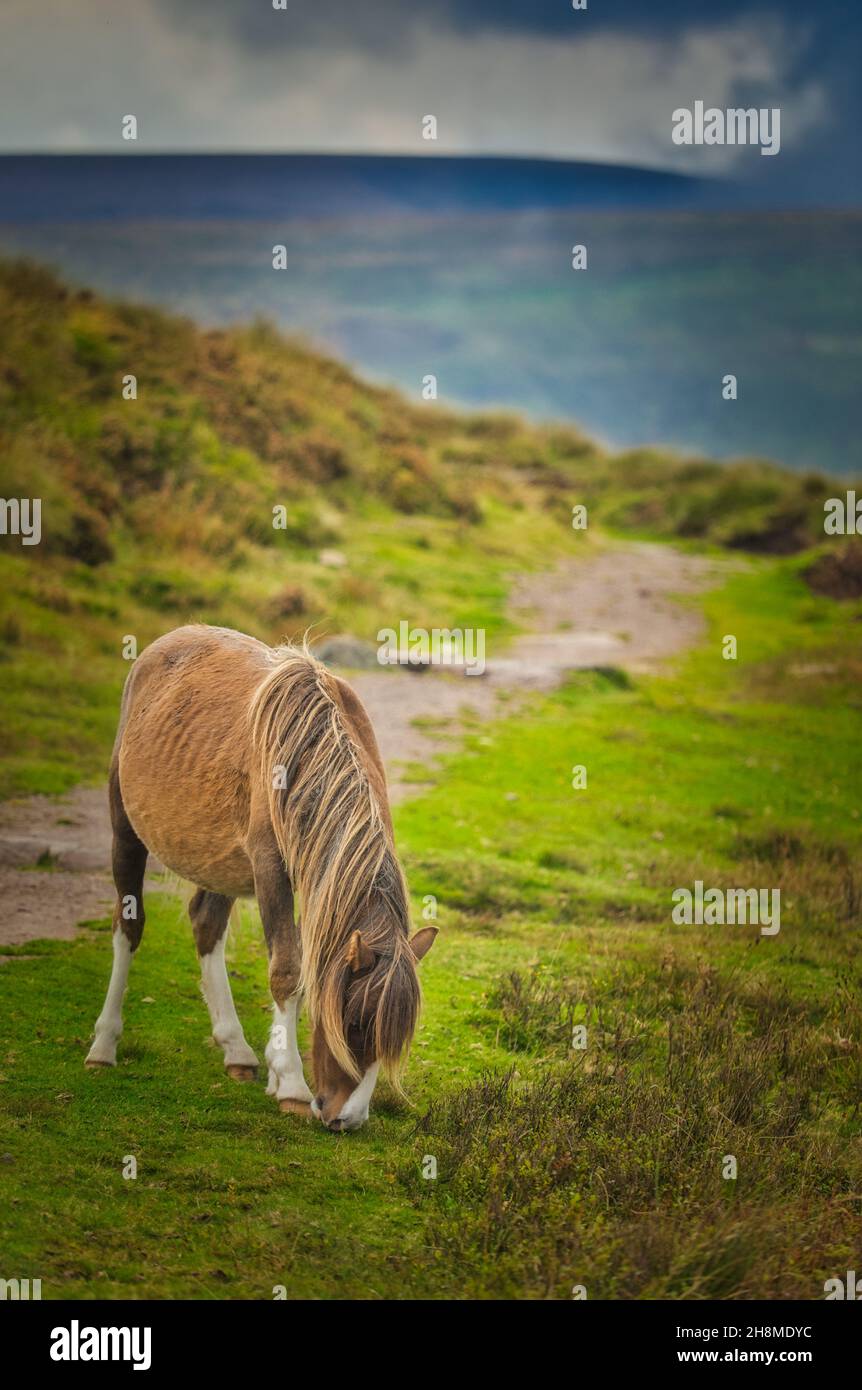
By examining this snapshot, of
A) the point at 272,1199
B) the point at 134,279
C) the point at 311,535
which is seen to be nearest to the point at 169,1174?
the point at 272,1199

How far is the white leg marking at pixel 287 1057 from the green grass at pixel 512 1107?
15cm

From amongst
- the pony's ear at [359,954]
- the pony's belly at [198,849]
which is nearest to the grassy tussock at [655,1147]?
the pony's ear at [359,954]

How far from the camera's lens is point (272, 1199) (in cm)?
552

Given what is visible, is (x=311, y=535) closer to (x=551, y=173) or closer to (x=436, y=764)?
(x=436, y=764)

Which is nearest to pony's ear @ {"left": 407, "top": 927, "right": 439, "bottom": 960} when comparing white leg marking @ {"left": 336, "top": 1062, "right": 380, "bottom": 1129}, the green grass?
white leg marking @ {"left": 336, "top": 1062, "right": 380, "bottom": 1129}

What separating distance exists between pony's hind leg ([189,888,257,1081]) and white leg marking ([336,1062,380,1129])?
1.40m

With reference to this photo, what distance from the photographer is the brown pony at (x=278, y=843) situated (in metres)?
5.46

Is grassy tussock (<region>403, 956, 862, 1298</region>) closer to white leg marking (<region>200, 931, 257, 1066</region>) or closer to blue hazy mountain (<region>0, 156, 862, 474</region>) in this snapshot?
white leg marking (<region>200, 931, 257, 1066</region>)

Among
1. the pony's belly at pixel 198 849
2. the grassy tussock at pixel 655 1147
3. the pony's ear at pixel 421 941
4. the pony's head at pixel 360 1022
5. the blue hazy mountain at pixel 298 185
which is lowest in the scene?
the grassy tussock at pixel 655 1147

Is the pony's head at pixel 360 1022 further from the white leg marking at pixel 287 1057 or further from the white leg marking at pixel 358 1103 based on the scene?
the white leg marking at pixel 287 1057

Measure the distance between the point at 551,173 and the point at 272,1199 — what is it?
193 feet

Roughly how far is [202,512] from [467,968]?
1351cm

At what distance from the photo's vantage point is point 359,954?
5.41 metres

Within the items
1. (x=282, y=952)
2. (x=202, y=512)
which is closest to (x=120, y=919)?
(x=282, y=952)
